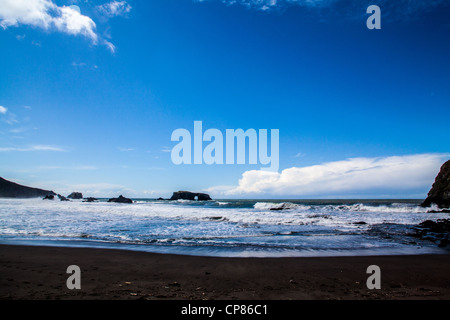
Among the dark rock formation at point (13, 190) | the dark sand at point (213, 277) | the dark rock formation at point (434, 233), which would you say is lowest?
the dark rock formation at point (13, 190)

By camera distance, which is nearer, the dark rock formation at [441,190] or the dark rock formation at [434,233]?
the dark rock formation at [434,233]

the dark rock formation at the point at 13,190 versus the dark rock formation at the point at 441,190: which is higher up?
the dark rock formation at the point at 441,190

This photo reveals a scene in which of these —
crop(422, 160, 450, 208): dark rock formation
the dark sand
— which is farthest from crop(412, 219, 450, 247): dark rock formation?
crop(422, 160, 450, 208): dark rock formation

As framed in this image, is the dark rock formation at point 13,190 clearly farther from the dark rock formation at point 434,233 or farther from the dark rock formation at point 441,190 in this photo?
the dark rock formation at point 441,190

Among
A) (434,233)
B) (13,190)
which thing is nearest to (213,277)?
(434,233)

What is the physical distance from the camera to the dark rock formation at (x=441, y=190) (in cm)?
4019

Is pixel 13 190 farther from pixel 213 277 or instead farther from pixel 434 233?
pixel 434 233

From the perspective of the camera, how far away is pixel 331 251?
10.0 metres

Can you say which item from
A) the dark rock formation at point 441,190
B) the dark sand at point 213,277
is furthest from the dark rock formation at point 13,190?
the dark rock formation at point 441,190

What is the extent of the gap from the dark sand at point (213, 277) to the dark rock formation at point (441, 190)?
42688 mm

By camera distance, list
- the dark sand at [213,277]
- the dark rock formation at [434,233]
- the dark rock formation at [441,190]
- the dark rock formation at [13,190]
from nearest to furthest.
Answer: the dark sand at [213,277] → the dark rock formation at [434,233] → the dark rock formation at [441,190] → the dark rock formation at [13,190]

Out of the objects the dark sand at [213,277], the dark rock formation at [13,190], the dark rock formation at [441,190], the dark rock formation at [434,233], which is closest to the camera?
the dark sand at [213,277]
